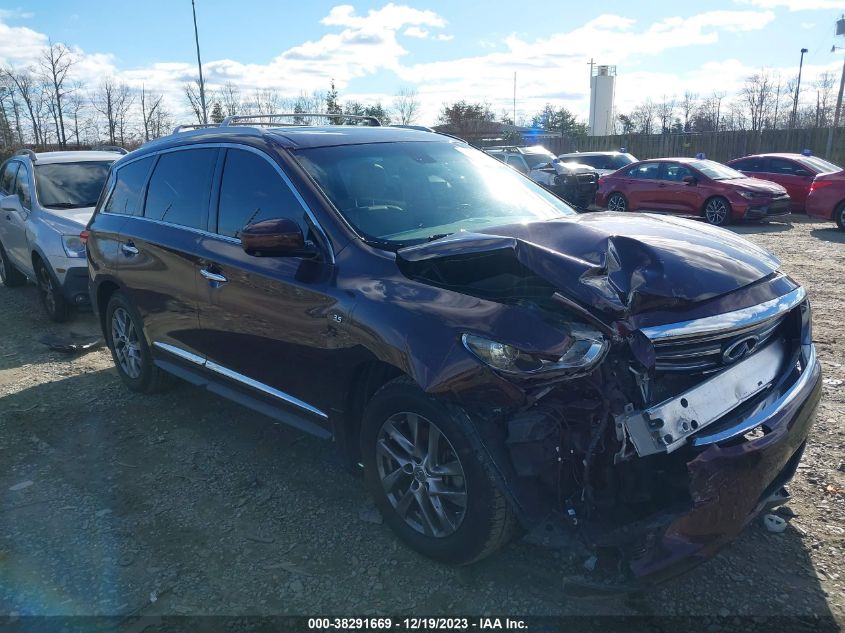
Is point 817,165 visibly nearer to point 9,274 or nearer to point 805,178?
point 805,178

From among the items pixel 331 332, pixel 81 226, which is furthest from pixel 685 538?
pixel 81 226

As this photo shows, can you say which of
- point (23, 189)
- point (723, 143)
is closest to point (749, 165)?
point (723, 143)

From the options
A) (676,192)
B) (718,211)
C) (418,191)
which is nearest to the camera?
(418,191)

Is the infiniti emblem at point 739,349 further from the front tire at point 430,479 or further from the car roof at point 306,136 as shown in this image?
the car roof at point 306,136

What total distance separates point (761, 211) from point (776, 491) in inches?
525

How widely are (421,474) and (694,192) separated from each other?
554 inches

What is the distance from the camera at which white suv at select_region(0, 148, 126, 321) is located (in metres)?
7.30

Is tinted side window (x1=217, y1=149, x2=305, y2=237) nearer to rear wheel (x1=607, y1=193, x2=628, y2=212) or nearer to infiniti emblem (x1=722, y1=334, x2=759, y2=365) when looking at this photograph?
infiniti emblem (x1=722, y1=334, x2=759, y2=365)

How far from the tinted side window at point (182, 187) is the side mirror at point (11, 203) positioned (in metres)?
4.67

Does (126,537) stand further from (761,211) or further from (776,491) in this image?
(761,211)

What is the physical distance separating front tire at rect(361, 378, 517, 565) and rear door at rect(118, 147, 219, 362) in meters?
1.83

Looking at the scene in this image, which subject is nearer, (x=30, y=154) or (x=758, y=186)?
(x=30, y=154)

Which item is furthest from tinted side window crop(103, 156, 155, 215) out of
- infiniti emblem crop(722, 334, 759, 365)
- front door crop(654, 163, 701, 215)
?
front door crop(654, 163, 701, 215)

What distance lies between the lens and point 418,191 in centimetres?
386
